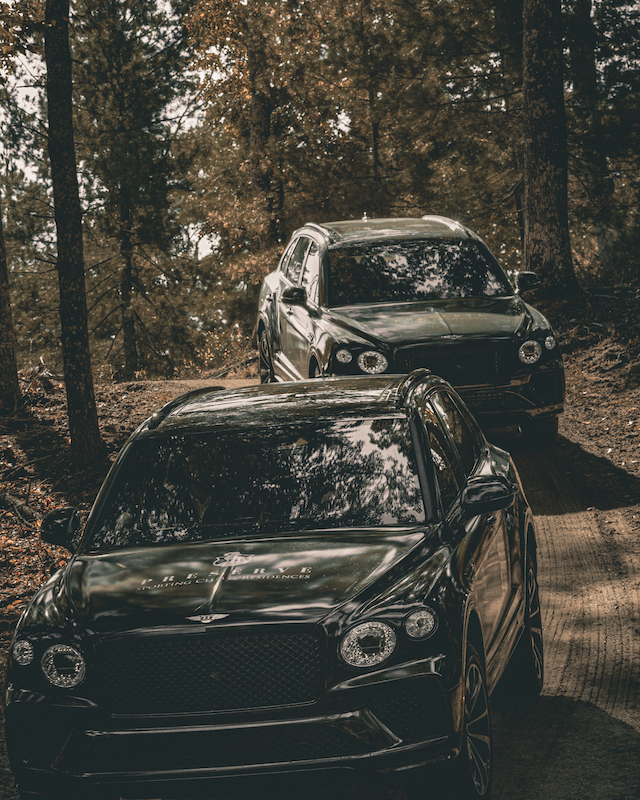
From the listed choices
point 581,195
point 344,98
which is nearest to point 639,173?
point 581,195

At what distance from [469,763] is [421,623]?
1.96 ft

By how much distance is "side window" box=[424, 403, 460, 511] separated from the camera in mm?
5047

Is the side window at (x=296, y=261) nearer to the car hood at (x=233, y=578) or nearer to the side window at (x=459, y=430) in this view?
the side window at (x=459, y=430)

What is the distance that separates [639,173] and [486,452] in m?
21.2

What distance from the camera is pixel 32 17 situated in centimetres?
1468

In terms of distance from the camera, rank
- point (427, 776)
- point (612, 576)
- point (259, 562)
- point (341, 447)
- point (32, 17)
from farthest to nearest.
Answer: point (32, 17)
point (612, 576)
point (341, 447)
point (259, 562)
point (427, 776)

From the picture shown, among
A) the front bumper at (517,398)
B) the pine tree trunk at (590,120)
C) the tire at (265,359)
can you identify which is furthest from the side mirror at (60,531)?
the pine tree trunk at (590,120)

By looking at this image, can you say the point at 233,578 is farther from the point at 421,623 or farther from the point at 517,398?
the point at 517,398

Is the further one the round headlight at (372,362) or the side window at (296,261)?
the side window at (296,261)

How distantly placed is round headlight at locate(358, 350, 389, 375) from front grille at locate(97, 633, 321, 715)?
20.4ft

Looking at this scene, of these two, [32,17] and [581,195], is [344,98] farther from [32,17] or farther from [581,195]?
[32,17]

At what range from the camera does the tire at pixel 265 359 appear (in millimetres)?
13711

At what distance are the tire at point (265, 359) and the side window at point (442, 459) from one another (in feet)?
26.9

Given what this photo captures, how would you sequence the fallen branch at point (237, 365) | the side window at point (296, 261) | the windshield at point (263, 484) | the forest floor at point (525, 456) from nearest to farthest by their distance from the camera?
the windshield at point (263, 484)
the forest floor at point (525, 456)
the side window at point (296, 261)
the fallen branch at point (237, 365)
